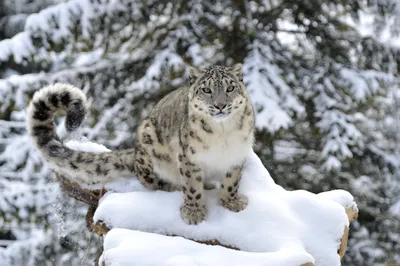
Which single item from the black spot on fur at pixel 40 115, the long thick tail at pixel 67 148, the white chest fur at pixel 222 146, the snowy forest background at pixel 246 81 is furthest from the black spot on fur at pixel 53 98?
the snowy forest background at pixel 246 81

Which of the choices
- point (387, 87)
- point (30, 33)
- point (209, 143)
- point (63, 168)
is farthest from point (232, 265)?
point (387, 87)

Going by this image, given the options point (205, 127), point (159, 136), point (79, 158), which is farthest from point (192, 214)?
point (79, 158)

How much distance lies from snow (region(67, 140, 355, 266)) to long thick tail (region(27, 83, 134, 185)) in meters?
0.24

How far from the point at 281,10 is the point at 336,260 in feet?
19.6

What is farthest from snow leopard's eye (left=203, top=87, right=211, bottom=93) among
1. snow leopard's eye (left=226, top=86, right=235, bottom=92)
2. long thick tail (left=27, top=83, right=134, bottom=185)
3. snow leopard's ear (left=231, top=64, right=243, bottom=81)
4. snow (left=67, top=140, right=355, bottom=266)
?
long thick tail (left=27, top=83, right=134, bottom=185)

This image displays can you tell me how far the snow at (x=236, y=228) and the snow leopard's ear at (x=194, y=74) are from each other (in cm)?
83

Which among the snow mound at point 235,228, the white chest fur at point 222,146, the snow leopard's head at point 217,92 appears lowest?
the snow mound at point 235,228

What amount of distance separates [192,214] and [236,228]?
0.31 m

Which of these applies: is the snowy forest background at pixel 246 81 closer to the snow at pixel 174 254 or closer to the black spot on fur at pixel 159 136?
the black spot on fur at pixel 159 136

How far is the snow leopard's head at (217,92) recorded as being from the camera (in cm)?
387

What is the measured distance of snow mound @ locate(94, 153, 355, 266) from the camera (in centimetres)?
366

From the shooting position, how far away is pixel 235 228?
4.02 metres

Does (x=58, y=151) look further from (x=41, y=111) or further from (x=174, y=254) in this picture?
(x=174, y=254)

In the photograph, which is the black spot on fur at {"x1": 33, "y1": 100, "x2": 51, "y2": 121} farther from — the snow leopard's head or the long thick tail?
the snow leopard's head
